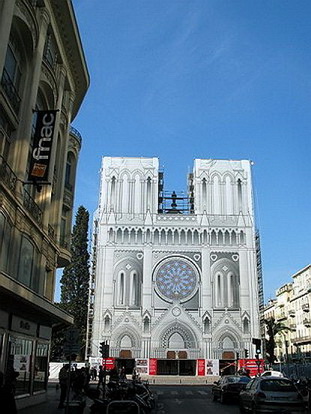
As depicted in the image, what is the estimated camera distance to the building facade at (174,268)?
5912cm

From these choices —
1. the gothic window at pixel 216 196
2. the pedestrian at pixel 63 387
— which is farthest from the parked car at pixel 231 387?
the gothic window at pixel 216 196

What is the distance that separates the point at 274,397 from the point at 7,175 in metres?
12.6

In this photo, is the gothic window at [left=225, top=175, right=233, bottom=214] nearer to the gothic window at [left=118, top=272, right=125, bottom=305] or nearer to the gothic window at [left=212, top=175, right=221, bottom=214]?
the gothic window at [left=212, top=175, right=221, bottom=214]

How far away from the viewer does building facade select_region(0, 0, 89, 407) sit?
17.3m

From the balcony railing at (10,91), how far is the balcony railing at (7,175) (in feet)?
9.38

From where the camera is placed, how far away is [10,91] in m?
18.6

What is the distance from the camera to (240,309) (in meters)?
60.8

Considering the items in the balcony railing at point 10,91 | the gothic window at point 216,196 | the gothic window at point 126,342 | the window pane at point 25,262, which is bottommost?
the gothic window at point 126,342

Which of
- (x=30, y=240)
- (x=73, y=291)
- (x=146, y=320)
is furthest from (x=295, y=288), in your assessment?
(x=30, y=240)

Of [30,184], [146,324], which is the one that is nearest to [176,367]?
[146,324]

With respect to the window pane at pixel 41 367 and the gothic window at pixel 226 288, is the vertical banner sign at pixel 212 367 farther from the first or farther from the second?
the window pane at pixel 41 367

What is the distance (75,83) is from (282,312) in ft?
259

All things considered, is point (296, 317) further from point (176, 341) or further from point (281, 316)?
point (176, 341)

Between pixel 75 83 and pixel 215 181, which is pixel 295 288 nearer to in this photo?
pixel 215 181
